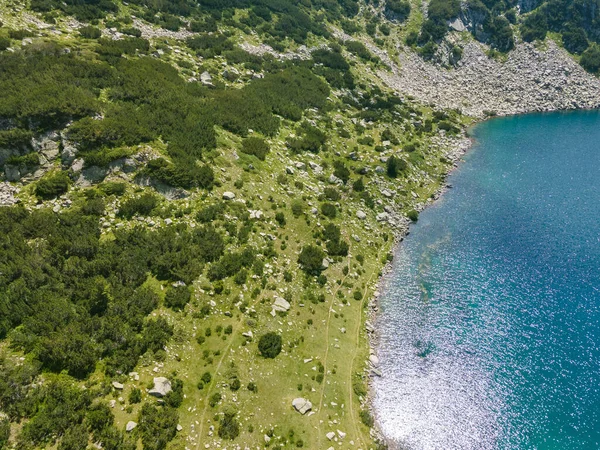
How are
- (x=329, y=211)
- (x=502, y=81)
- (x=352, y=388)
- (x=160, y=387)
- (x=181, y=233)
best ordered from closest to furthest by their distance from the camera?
1. (x=160, y=387)
2. (x=352, y=388)
3. (x=181, y=233)
4. (x=329, y=211)
5. (x=502, y=81)

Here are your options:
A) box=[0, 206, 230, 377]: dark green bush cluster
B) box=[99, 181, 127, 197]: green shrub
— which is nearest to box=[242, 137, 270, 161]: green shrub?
box=[99, 181, 127, 197]: green shrub

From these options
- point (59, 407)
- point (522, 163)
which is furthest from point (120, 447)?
point (522, 163)

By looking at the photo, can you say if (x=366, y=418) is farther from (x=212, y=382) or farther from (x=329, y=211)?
(x=329, y=211)

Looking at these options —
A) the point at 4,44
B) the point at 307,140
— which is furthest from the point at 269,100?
the point at 4,44

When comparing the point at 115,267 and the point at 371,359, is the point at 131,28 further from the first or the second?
the point at 371,359

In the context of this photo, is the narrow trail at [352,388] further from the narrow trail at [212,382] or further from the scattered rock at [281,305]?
the narrow trail at [212,382]

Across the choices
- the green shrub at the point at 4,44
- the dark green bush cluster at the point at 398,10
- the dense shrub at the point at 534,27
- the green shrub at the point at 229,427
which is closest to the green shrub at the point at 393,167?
the green shrub at the point at 229,427
